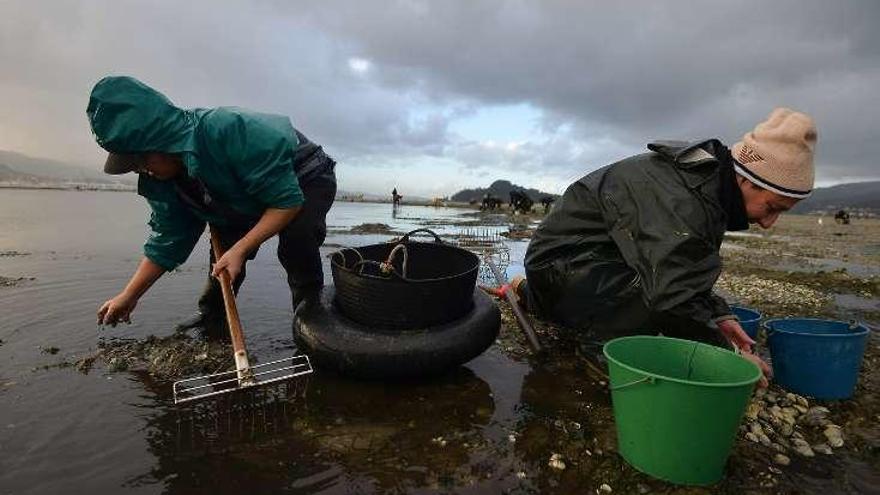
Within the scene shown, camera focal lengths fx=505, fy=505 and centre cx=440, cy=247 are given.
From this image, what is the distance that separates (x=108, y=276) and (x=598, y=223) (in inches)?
289

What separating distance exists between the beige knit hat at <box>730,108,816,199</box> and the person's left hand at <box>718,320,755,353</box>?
0.95 metres

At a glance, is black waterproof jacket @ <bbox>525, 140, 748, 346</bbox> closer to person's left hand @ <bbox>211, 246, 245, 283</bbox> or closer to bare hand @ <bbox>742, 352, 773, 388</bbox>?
bare hand @ <bbox>742, 352, 773, 388</bbox>

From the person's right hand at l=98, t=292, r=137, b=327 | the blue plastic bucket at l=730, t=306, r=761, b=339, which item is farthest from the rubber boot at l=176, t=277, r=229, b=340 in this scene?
the blue plastic bucket at l=730, t=306, r=761, b=339

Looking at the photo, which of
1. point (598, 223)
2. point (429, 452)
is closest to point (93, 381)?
point (429, 452)

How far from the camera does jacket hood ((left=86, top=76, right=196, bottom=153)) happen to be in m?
3.16

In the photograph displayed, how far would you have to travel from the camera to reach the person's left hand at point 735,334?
3.50 metres

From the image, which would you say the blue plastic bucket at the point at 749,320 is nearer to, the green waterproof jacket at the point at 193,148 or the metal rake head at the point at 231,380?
the metal rake head at the point at 231,380

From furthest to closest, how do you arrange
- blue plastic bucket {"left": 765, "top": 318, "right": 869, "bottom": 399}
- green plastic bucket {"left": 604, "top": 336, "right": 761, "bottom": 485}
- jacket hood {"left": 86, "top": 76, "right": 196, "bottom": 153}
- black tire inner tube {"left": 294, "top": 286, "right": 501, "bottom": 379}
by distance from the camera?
1. blue plastic bucket {"left": 765, "top": 318, "right": 869, "bottom": 399}
2. black tire inner tube {"left": 294, "top": 286, "right": 501, "bottom": 379}
3. jacket hood {"left": 86, "top": 76, "right": 196, "bottom": 153}
4. green plastic bucket {"left": 604, "top": 336, "right": 761, "bottom": 485}

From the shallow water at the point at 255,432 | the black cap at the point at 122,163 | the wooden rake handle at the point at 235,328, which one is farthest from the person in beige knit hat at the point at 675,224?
the black cap at the point at 122,163

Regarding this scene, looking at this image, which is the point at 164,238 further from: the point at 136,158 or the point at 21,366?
the point at 21,366

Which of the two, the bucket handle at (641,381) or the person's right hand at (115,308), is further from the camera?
the person's right hand at (115,308)

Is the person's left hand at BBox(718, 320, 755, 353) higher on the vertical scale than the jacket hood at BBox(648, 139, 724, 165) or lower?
lower

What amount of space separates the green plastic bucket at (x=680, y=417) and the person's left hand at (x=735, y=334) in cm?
66

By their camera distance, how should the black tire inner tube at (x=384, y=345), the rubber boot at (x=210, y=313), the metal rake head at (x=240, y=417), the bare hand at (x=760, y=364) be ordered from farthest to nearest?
the rubber boot at (x=210, y=313) < the black tire inner tube at (x=384, y=345) < the metal rake head at (x=240, y=417) < the bare hand at (x=760, y=364)
